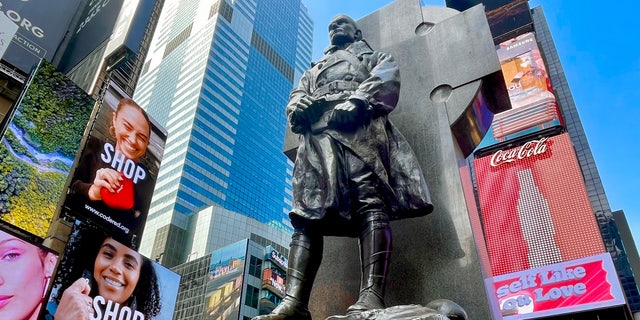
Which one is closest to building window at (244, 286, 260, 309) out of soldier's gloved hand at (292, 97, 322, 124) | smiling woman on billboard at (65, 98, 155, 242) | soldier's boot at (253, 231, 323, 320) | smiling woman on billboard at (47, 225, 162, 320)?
smiling woman on billboard at (47, 225, 162, 320)

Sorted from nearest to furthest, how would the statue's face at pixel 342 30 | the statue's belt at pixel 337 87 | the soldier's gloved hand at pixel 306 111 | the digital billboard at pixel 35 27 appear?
the soldier's gloved hand at pixel 306 111
the statue's belt at pixel 337 87
the statue's face at pixel 342 30
the digital billboard at pixel 35 27

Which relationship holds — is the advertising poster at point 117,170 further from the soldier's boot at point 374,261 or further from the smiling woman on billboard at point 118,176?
the soldier's boot at point 374,261

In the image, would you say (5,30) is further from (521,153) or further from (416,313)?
(521,153)

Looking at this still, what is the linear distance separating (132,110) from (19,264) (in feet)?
27.2

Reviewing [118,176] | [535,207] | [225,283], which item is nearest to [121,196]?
[118,176]

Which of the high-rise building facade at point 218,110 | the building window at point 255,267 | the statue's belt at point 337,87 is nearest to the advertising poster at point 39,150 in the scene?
the statue's belt at point 337,87

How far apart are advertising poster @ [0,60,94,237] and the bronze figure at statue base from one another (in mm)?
16280

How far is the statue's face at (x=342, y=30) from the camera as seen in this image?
470 cm

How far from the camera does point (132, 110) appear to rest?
813 inches

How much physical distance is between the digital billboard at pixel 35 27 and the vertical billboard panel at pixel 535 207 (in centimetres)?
3032

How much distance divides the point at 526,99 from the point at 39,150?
3693 centimetres

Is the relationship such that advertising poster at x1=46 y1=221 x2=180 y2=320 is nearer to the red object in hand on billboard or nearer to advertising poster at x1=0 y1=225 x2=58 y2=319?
the red object in hand on billboard

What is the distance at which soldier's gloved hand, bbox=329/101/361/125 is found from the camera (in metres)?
3.57

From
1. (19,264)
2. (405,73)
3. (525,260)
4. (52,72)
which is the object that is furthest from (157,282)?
(525,260)
